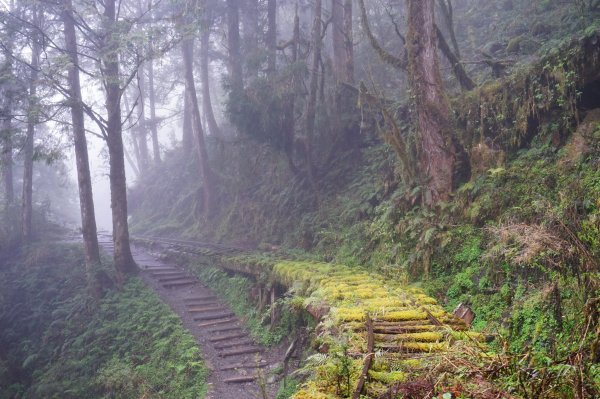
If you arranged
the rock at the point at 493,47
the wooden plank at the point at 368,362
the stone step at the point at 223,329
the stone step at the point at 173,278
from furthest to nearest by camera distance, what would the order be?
the stone step at the point at 173,278 → the rock at the point at 493,47 → the stone step at the point at 223,329 → the wooden plank at the point at 368,362

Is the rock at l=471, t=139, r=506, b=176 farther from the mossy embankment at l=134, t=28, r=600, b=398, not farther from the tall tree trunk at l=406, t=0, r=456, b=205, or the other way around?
the tall tree trunk at l=406, t=0, r=456, b=205

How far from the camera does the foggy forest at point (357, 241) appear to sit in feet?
15.8

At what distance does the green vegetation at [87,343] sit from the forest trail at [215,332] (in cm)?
30

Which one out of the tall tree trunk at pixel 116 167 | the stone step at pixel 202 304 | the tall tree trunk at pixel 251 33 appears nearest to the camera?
the stone step at pixel 202 304

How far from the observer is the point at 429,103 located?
9.91 metres

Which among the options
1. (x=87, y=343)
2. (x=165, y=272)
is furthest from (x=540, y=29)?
(x=87, y=343)

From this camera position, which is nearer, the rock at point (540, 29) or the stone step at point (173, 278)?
the rock at point (540, 29)

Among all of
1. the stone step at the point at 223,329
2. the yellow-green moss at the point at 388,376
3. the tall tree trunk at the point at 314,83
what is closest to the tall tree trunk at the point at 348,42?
the tall tree trunk at the point at 314,83

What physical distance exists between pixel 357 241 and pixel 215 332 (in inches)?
167

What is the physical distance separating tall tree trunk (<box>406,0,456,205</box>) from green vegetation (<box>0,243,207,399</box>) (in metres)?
6.36

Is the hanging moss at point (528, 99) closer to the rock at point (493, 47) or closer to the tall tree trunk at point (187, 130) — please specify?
the rock at point (493, 47)

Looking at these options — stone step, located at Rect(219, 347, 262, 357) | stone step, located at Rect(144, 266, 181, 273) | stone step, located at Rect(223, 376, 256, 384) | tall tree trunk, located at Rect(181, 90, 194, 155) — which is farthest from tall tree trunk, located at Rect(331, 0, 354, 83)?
tall tree trunk, located at Rect(181, 90, 194, 155)

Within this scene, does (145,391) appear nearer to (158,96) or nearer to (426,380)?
(426,380)

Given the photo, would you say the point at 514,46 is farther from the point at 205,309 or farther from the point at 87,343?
the point at 87,343
